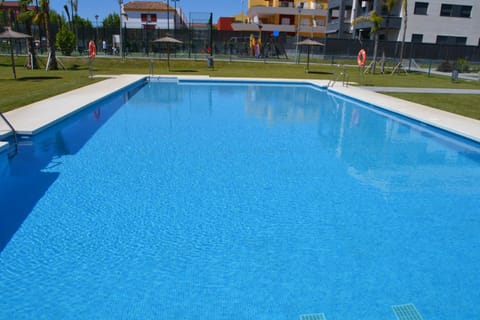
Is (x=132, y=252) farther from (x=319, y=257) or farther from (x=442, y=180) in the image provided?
(x=442, y=180)

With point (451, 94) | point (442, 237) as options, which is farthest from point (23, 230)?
point (451, 94)

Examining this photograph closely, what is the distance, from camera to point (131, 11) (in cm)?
6362

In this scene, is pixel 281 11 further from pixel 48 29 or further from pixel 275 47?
pixel 48 29

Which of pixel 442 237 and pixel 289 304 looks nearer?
pixel 289 304

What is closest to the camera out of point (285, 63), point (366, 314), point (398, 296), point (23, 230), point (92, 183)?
point (366, 314)

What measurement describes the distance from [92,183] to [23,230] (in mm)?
1560

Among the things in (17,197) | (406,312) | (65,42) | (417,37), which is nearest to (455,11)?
(417,37)

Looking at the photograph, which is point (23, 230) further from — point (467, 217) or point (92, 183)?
point (467, 217)

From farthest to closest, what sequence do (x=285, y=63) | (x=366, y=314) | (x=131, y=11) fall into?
1. (x=131, y=11)
2. (x=285, y=63)
3. (x=366, y=314)

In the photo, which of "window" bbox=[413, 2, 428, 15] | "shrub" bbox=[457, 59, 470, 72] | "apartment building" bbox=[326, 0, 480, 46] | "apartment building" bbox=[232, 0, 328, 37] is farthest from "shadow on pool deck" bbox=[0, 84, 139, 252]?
"apartment building" bbox=[232, 0, 328, 37]

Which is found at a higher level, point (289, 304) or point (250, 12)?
point (250, 12)

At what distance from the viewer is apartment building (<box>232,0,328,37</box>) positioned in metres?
55.7

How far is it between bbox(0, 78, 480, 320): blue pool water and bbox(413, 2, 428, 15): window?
32.9 meters

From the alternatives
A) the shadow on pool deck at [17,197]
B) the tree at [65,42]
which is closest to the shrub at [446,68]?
the tree at [65,42]
